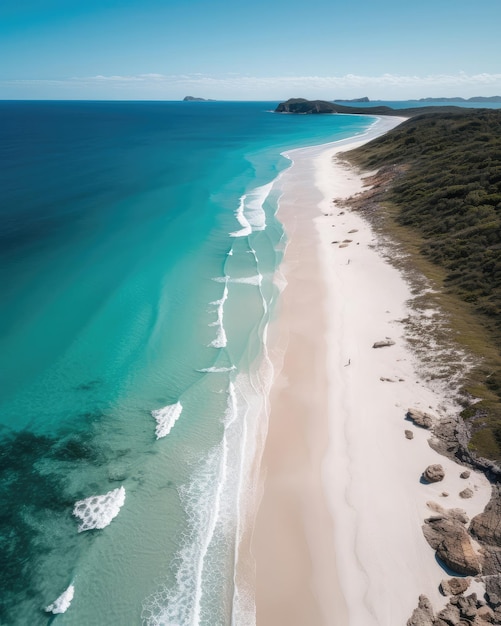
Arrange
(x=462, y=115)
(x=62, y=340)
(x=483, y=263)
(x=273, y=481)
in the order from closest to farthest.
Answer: (x=273, y=481), (x=62, y=340), (x=483, y=263), (x=462, y=115)

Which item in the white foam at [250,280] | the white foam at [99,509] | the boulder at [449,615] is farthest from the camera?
the white foam at [250,280]

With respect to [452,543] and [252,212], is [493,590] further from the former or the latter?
[252,212]

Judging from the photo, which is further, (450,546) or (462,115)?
(462,115)

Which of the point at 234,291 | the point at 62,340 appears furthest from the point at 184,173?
the point at 62,340

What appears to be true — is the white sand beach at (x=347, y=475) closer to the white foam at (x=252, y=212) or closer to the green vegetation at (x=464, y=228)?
the green vegetation at (x=464, y=228)

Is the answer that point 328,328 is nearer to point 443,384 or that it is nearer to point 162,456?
point 443,384

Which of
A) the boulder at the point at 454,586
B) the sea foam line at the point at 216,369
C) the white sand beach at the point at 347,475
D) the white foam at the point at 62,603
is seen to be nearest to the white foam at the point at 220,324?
the sea foam line at the point at 216,369

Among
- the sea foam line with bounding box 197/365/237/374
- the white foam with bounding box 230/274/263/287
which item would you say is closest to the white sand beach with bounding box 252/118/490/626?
the sea foam line with bounding box 197/365/237/374

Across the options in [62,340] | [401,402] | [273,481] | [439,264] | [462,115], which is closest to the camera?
[273,481]
